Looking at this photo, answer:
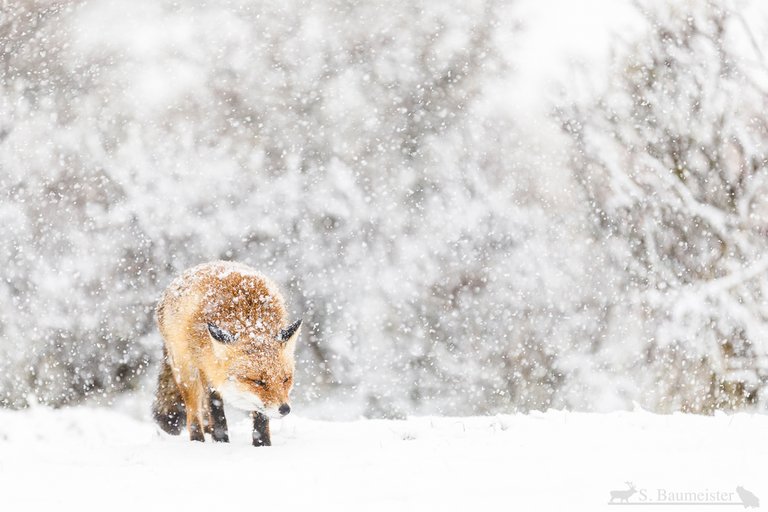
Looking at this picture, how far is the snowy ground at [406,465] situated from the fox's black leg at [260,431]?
0.43 ft

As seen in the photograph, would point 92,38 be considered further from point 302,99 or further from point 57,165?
point 302,99

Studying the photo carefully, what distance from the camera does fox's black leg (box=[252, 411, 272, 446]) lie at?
5809 millimetres

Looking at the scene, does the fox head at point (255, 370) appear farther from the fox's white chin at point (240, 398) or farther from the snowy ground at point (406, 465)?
the snowy ground at point (406, 465)

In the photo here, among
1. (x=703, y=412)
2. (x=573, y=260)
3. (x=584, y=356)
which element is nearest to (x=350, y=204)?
(x=573, y=260)

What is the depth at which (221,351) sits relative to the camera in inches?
215

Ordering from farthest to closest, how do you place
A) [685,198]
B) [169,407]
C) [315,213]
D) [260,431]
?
[685,198], [315,213], [169,407], [260,431]

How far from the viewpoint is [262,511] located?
382cm

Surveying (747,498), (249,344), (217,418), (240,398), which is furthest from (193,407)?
(747,498)

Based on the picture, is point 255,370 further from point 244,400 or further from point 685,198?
point 685,198

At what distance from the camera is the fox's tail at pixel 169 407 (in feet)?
21.3

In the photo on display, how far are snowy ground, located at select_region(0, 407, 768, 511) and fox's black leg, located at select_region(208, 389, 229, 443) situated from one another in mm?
299

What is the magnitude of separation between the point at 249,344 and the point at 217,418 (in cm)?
96

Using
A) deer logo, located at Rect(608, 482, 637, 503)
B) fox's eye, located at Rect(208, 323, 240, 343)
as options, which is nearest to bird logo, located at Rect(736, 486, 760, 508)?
deer logo, located at Rect(608, 482, 637, 503)

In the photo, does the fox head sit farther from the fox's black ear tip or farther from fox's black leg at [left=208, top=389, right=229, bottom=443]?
fox's black leg at [left=208, top=389, right=229, bottom=443]
